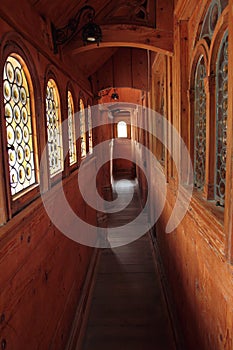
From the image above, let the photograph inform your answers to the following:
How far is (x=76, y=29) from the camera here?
2494 millimetres

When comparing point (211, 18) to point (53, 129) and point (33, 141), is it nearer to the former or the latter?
point (33, 141)

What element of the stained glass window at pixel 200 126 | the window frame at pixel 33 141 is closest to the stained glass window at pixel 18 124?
the window frame at pixel 33 141

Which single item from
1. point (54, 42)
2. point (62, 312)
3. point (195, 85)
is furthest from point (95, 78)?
point (62, 312)

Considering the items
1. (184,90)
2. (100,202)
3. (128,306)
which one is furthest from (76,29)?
(100,202)

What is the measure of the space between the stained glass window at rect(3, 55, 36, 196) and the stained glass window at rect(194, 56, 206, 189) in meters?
1.20

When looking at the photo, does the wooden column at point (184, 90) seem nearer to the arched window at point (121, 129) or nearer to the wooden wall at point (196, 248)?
the wooden wall at point (196, 248)

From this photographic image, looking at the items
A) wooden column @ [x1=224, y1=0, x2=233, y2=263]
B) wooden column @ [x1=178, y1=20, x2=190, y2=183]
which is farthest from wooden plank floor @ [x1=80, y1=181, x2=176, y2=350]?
wooden column @ [x1=224, y1=0, x2=233, y2=263]

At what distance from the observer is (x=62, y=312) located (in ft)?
7.95

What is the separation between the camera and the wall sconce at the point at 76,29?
2301mm

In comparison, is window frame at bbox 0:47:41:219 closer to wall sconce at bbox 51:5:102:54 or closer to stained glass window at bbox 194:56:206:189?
wall sconce at bbox 51:5:102:54

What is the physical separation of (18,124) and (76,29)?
1297 millimetres

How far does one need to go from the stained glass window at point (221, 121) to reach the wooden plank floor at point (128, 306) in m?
1.91

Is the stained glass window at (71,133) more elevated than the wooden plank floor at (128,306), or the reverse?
the stained glass window at (71,133)

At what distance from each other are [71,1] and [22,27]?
84 centimetres
